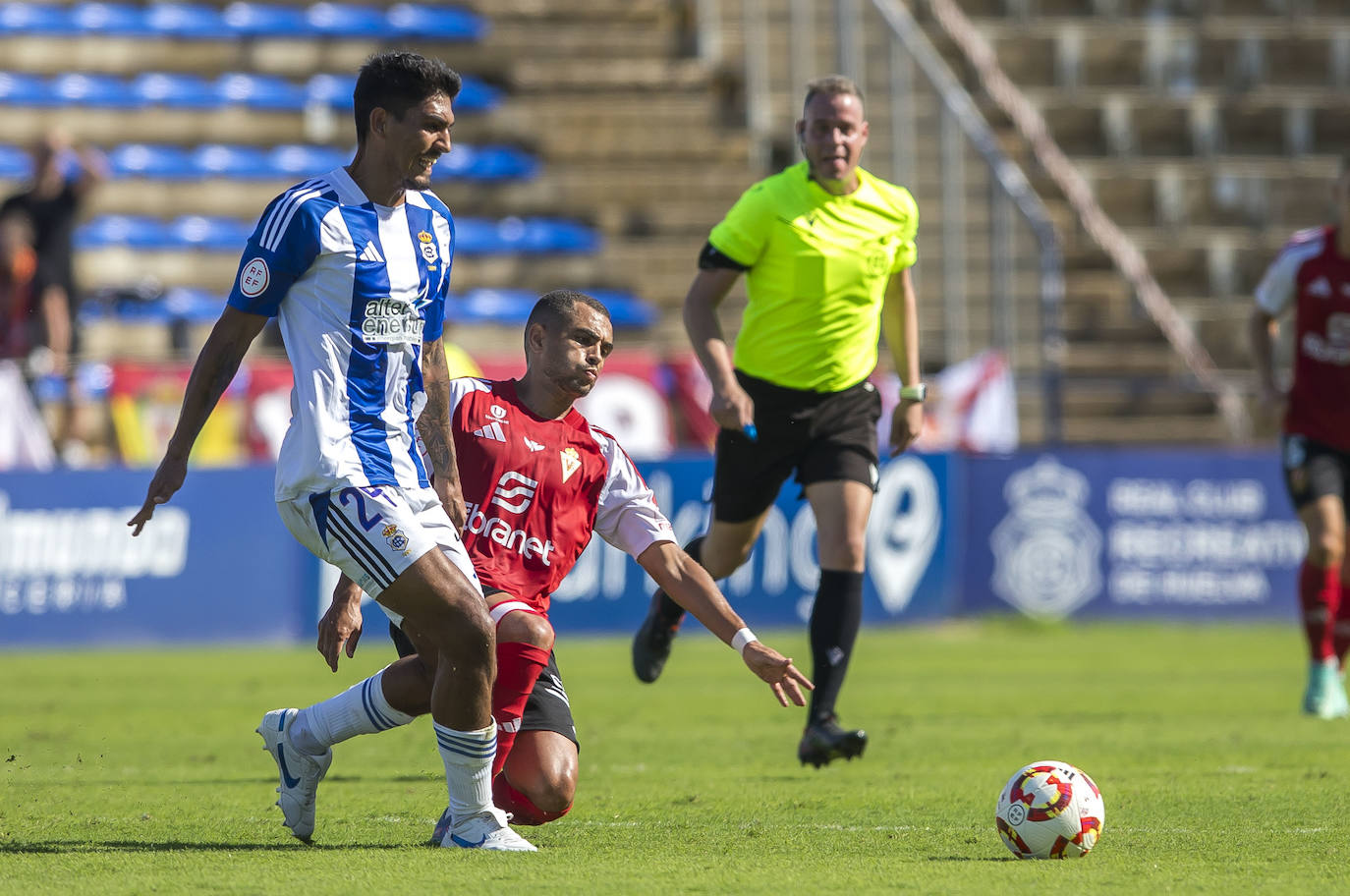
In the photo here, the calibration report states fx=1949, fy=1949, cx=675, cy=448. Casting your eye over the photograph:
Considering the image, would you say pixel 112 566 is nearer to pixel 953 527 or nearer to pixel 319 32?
pixel 953 527

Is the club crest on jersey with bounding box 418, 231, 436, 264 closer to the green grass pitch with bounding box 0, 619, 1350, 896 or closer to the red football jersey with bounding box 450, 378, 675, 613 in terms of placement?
the red football jersey with bounding box 450, 378, 675, 613

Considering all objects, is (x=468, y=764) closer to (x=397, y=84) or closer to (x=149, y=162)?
(x=397, y=84)

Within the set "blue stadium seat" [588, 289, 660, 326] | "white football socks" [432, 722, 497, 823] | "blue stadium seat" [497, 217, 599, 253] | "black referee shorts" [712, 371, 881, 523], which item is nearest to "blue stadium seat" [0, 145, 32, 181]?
"blue stadium seat" [497, 217, 599, 253]

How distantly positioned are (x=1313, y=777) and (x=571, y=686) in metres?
5.04

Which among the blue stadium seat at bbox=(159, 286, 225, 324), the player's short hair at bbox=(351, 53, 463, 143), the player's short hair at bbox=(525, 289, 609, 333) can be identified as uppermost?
the player's short hair at bbox=(351, 53, 463, 143)

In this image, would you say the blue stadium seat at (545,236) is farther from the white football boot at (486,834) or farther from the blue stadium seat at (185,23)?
the white football boot at (486,834)

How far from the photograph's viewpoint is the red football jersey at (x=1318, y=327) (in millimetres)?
9539

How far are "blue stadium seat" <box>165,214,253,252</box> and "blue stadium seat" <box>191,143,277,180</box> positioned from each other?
541 millimetres

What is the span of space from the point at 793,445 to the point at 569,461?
82.5 inches

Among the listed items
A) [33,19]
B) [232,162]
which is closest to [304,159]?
[232,162]

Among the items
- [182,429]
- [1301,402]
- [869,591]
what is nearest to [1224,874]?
[182,429]

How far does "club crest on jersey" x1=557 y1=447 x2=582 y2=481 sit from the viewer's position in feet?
19.1

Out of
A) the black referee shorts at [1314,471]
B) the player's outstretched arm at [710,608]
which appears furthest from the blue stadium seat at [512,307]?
the player's outstretched arm at [710,608]

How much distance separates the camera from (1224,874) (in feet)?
16.0
